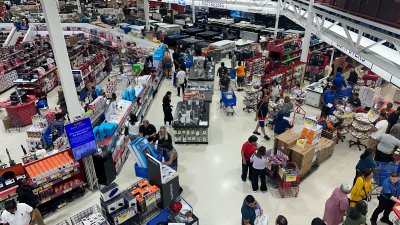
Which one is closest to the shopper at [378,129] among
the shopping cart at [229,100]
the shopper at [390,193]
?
the shopper at [390,193]

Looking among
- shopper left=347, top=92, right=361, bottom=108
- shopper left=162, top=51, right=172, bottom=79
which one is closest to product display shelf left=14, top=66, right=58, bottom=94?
shopper left=162, top=51, right=172, bottom=79

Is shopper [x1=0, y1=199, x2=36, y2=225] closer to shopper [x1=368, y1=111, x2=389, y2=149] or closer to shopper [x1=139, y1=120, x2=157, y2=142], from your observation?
shopper [x1=139, y1=120, x2=157, y2=142]

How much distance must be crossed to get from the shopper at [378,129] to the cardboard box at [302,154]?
6.70 feet

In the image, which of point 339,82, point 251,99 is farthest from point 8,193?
point 339,82

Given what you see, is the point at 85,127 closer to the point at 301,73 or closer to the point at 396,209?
the point at 396,209

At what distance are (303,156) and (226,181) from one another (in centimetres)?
204

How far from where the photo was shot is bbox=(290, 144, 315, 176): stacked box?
732cm

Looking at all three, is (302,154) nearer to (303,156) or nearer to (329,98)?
(303,156)

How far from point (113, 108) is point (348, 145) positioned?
742 centimetres

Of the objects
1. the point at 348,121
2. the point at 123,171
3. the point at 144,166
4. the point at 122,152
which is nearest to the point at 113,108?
the point at 122,152

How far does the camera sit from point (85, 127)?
21.3 feet

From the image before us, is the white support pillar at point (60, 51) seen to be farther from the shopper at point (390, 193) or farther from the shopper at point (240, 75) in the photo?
the shopper at point (240, 75)

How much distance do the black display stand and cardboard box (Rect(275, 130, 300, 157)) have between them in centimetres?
302

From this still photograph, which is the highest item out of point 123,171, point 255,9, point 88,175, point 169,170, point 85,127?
point 255,9
